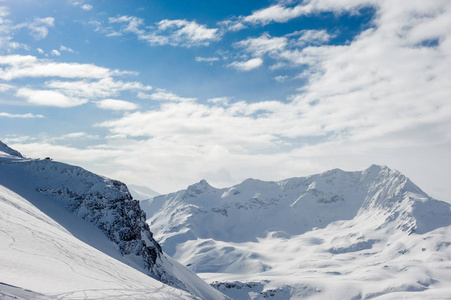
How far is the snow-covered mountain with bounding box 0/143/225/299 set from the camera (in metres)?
25.3

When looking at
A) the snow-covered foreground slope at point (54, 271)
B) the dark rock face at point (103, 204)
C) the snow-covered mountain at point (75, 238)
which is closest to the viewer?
the snow-covered foreground slope at point (54, 271)

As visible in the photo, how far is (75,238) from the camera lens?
55594mm

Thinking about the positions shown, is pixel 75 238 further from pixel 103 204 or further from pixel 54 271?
pixel 103 204

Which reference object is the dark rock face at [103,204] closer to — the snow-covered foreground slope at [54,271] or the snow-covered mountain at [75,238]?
the snow-covered mountain at [75,238]

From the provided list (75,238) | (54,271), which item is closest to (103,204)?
(75,238)

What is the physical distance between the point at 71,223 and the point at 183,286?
113 feet

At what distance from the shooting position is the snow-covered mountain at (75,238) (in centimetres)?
2531

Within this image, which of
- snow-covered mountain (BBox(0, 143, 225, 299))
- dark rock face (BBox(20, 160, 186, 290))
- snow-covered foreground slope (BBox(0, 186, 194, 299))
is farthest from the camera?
dark rock face (BBox(20, 160, 186, 290))

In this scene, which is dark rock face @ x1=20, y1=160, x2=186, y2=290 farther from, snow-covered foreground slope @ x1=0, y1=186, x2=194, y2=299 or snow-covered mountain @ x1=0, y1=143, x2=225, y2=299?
snow-covered foreground slope @ x1=0, y1=186, x2=194, y2=299

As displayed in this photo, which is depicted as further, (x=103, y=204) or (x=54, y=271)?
(x=103, y=204)

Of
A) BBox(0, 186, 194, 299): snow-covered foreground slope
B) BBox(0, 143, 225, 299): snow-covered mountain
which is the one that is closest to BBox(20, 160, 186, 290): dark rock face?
BBox(0, 143, 225, 299): snow-covered mountain

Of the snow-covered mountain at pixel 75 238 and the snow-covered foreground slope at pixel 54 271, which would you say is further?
the snow-covered mountain at pixel 75 238

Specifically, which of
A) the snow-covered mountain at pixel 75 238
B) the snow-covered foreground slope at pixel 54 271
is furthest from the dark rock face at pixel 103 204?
the snow-covered foreground slope at pixel 54 271

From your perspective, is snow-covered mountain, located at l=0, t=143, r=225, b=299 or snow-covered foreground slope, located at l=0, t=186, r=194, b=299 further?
snow-covered mountain, located at l=0, t=143, r=225, b=299
